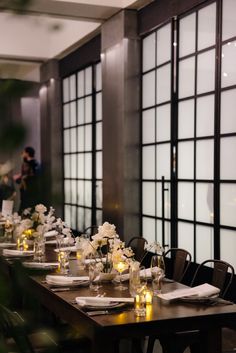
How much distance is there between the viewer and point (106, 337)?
8.24 feet

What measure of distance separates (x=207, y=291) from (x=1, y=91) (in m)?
2.72

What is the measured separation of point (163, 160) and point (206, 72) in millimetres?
1312

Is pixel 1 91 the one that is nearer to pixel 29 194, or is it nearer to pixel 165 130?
pixel 29 194

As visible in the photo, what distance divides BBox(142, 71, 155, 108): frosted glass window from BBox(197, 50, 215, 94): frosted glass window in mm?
1162

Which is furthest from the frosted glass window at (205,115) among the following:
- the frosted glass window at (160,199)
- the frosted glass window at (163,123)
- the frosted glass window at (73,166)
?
the frosted glass window at (73,166)

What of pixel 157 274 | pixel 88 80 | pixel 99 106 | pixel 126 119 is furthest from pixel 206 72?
pixel 88 80

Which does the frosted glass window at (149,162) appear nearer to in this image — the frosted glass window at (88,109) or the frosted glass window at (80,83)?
the frosted glass window at (88,109)

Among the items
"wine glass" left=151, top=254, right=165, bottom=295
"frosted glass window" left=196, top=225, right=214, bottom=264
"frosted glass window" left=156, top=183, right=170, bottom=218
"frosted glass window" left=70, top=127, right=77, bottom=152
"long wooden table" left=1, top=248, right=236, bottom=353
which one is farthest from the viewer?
"frosted glass window" left=70, top=127, right=77, bottom=152

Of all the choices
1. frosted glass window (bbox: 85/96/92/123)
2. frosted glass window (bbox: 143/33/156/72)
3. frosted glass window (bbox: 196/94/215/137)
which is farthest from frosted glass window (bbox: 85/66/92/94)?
frosted glass window (bbox: 196/94/215/137)

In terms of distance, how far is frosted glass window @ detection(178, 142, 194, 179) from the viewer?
604 centimetres

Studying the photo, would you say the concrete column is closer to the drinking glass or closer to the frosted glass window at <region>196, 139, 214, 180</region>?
the frosted glass window at <region>196, 139, 214, 180</region>

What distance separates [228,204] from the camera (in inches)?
210

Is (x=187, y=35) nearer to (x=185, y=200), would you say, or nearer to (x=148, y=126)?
(x=148, y=126)

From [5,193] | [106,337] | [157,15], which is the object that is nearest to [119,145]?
[157,15]
